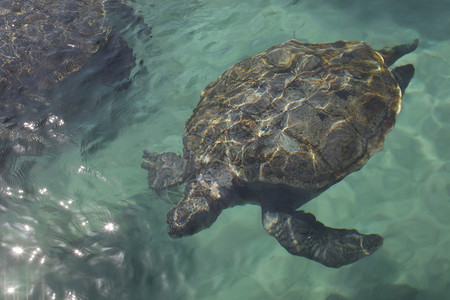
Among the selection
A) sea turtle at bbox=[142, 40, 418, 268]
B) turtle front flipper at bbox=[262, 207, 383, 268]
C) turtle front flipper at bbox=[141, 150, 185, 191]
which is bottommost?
turtle front flipper at bbox=[262, 207, 383, 268]

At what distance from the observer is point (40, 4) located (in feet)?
23.9

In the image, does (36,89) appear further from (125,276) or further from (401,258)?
(401,258)

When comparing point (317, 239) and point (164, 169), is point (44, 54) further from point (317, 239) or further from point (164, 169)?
point (317, 239)

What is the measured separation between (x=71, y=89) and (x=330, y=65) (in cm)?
458

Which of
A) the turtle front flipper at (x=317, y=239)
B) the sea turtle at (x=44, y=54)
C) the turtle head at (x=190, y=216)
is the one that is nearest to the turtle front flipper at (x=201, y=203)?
the turtle head at (x=190, y=216)

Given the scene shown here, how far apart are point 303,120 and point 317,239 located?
1457 millimetres

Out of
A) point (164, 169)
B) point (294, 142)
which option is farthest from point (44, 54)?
point (294, 142)

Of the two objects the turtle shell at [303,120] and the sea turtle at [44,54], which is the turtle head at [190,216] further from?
the sea turtle at [44,54]

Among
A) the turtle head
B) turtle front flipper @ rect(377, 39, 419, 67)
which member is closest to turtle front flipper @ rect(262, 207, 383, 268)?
the turtle head

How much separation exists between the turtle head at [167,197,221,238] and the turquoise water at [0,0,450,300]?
0.50 meters

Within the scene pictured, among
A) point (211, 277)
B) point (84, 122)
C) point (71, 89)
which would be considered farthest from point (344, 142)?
point (71, 89)

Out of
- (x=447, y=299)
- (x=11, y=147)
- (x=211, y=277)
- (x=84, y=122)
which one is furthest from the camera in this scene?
(x=84, y=122)

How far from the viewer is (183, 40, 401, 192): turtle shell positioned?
385cm

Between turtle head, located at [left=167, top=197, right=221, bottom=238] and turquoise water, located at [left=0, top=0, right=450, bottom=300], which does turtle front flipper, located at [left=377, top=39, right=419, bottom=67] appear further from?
turtle head, located at [left=167, top=197, right=221, bottom=238]
